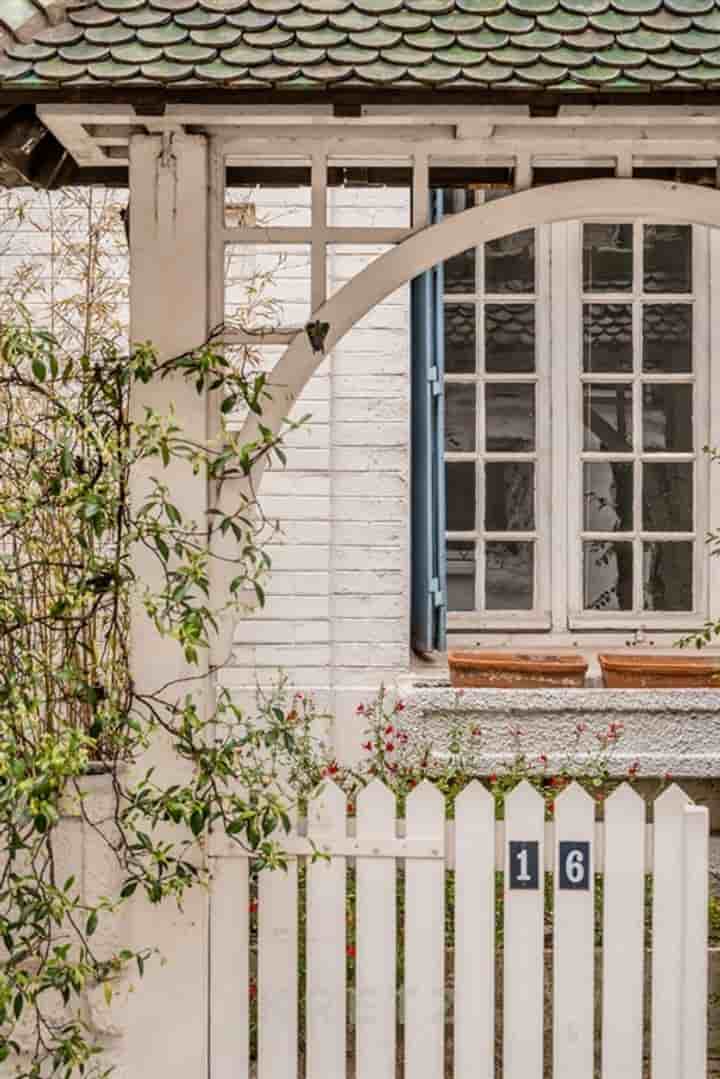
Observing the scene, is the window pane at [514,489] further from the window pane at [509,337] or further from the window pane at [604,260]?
the window pane at [604,260]

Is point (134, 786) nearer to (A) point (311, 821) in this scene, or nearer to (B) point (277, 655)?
(A) point (311, 821)

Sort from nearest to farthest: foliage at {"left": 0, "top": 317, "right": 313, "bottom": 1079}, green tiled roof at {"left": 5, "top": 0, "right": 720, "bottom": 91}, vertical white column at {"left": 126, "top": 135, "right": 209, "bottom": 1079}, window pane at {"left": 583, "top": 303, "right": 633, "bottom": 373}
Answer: green tiled roof at {"left": 5, "top": 0, "right": 720, "bottom": 91} < foliage at {"left": 0, "top": 317, "right": 313, "bottom": 1079} < vertical white column at {"left": 126, "top": 135, "right": 209, "bottom": 1079} < window pane at {"left": 583, "top": 303, "right": 633, "bottom": 373}

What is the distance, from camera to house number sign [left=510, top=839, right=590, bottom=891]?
3.89m

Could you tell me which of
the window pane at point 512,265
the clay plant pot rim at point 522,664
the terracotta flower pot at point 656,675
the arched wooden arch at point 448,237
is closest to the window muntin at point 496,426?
the window pane at point 512,265

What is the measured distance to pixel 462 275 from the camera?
695cm

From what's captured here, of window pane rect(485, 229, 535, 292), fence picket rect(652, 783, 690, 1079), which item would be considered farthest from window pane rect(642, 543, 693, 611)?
fence picket rect(652, 783, 690, 1079)

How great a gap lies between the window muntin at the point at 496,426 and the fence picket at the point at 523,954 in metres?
3.06

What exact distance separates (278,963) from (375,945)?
263mm

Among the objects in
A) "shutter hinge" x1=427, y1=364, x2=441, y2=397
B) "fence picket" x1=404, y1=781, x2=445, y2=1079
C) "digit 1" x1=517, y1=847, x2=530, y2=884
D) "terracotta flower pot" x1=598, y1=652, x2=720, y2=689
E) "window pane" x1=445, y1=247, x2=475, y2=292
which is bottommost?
"fence picket" x1=404, y1=781, x2=445, y2=1079

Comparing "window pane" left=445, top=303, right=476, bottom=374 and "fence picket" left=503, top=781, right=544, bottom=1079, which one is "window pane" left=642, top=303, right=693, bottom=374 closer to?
"window pane" left=445, top=303, right=476, bottom=374

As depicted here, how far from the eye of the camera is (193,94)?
3547mm

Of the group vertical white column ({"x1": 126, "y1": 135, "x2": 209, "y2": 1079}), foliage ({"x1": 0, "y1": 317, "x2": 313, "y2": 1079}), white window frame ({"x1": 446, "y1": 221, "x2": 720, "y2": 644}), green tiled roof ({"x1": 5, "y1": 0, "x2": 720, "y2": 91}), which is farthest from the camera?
white window frame ({"x1": 446, "y1": 221, "x2": 720, "y2": 644})

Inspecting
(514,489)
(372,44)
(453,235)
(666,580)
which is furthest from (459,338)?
(372,44)

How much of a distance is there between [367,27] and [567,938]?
92.8 inches
